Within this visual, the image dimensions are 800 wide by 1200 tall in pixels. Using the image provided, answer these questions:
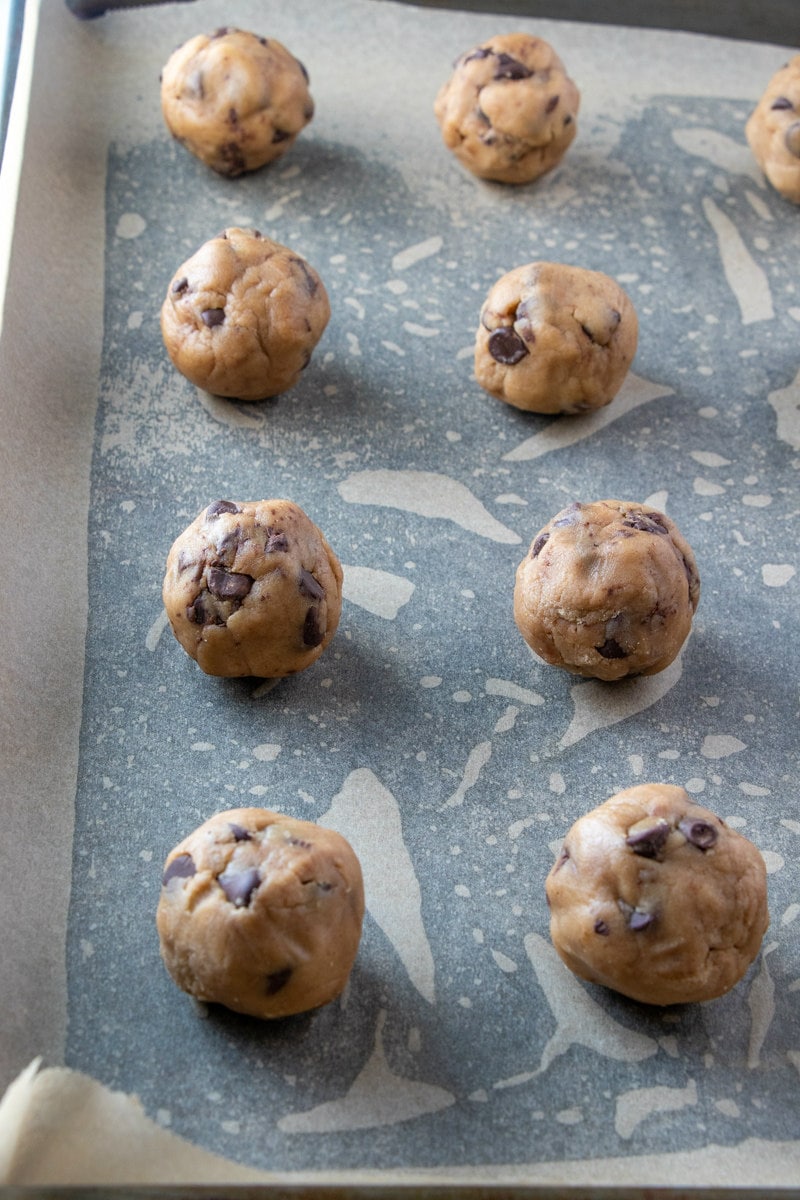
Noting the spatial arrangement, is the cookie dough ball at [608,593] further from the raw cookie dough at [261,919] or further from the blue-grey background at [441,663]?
the raw cookie dough at [261,919]

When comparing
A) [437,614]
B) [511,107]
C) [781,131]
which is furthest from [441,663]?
[781,131]

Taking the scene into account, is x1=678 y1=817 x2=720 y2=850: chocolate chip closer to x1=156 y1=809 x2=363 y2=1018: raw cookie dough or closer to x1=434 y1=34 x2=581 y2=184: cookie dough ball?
x1=156 y1=809 x2=363 y2=1018: raw cookie dough

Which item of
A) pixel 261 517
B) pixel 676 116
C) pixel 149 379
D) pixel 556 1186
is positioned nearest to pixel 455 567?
pixel 261 517

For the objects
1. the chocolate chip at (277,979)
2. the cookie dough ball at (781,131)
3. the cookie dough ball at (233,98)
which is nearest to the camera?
the chocolate chip at (277,979)

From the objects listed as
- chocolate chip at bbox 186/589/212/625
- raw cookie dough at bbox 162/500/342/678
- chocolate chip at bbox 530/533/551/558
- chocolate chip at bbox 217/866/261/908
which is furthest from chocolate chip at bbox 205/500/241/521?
chocolate chip at bbox 217/866/261/908

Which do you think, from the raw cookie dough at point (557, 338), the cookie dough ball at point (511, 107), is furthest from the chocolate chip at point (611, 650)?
the cookie dough ball at point (511, 107)

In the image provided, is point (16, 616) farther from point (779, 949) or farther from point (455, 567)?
point (779, 949)

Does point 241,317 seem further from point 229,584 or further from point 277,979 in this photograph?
point 277,979
